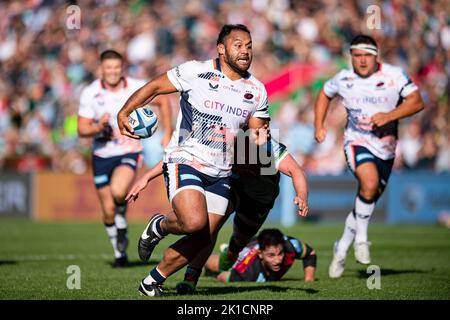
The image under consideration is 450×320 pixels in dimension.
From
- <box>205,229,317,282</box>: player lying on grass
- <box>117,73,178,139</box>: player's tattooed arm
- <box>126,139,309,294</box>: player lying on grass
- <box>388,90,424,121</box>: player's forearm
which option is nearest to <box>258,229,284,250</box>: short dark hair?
<box>205,229,317,282</box>: player lying on grass

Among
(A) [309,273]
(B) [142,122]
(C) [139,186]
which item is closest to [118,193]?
(A) [309,273]

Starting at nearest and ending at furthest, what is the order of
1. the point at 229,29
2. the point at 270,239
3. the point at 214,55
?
the point at 229,29 < the point at 270,239 < the point at 214,55

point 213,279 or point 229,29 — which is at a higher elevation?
point 229,29

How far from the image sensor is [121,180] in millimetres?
12742

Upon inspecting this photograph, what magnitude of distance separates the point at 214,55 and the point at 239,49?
16.7m

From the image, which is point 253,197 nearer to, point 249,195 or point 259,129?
point 249,195

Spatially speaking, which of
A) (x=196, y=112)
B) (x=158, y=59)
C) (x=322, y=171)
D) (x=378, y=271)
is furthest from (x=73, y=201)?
(x=196, y=112)

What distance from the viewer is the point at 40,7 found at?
2780cm

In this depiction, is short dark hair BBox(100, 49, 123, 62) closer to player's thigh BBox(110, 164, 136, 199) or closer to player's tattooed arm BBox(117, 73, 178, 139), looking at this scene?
player's thigh BBox(110, 164, 136, 199)

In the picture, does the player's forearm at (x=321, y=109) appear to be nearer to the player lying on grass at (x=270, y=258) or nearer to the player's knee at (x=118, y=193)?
the player lying on grass at (x=270, y=258)

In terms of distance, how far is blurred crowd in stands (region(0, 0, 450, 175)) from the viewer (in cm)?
2366

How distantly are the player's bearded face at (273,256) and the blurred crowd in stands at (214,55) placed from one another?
12.4 metres
